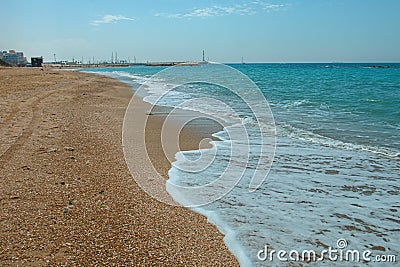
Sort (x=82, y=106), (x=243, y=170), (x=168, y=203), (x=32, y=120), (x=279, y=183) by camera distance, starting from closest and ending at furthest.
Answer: (x=168, y=203) → (x=279, y=183) → (x=243, y=170) → (x=32, y=120) → (x=82, y=106)

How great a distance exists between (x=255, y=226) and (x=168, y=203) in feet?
4.80

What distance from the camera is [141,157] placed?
26.3 ft

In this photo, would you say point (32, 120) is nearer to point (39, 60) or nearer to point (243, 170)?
point (243, 170)

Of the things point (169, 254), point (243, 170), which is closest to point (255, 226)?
point (169, 254)

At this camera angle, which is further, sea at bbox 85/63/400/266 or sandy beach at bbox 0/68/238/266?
sea at bbox 85/63/400/266

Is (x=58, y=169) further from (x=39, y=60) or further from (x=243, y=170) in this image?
(x=39, y=60)

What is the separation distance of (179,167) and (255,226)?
307cm

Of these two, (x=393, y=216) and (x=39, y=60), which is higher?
(x=39, y=60)

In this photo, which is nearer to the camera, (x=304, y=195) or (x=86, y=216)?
(x=86, y=216)

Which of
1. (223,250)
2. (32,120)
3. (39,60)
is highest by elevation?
(39,60)

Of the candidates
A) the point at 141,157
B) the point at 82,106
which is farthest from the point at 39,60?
the point at 141,157

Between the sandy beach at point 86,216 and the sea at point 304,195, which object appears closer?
the sandy beach at point 86,216

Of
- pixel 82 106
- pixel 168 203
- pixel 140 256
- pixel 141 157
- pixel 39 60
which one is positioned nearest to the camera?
pixel 140 256

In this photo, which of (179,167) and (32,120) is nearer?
(179,167)
